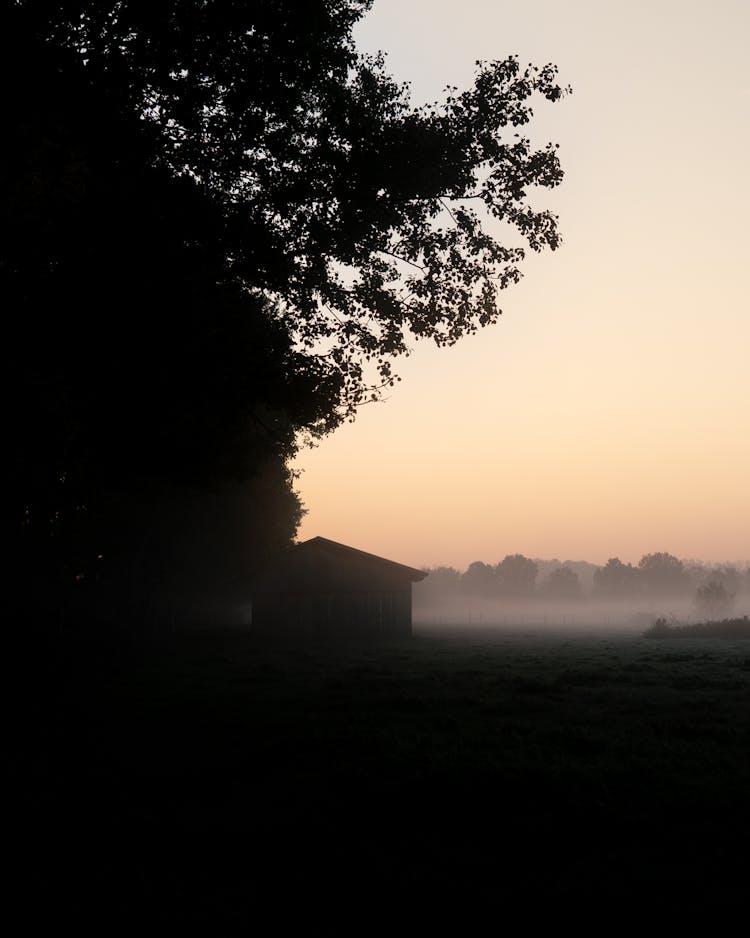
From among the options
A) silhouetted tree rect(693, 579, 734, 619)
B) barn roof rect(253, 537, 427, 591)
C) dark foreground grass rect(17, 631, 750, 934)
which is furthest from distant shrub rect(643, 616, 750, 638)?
silhouetted tree rect(693, 579, 734, 619)

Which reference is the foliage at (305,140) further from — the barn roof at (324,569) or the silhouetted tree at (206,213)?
the barn roof at (324,569)

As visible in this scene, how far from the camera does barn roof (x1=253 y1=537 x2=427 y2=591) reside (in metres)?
55.6

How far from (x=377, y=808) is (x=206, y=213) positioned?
13484 mm

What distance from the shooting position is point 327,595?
55.3m

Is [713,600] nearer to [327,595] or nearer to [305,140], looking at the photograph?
[327,595]

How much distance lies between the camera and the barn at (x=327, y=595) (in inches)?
2160

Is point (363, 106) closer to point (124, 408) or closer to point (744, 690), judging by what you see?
point (124, 408)

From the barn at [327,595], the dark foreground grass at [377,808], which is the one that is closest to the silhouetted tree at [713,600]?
the barn at [327,595]

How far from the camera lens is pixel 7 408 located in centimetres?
1507

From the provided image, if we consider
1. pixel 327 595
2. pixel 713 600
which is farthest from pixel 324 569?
pixel 713 600

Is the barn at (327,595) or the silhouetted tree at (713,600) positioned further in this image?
the silhouetted tree at (713,600)

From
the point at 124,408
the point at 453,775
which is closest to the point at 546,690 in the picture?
the point at 453,775

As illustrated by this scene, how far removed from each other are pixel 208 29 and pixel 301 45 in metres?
2.06

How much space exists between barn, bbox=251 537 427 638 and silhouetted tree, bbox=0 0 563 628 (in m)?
36.1
